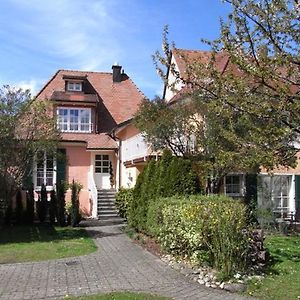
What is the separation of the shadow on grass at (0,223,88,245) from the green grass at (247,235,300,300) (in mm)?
7771

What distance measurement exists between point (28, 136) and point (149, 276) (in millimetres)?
9632

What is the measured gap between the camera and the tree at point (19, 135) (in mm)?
15789

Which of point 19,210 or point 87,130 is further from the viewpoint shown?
point 87,130

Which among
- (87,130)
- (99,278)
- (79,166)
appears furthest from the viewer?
(87,130)

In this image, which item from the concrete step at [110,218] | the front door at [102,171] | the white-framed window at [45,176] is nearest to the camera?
the concrete step at [110,218]

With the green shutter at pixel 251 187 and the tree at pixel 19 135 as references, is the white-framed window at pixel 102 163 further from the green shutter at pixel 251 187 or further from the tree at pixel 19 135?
the green shutter at pixel 251 187

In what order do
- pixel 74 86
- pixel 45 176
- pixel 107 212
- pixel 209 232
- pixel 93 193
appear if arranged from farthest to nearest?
pixel 74 86 → pixel 45 176 → pixel 93 193 → pixel 107 212 → pixel 209 232

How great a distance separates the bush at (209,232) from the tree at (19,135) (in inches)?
267

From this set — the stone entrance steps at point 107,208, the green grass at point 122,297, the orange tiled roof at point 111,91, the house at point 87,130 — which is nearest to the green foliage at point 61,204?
the stone entrance steps at point 107,208

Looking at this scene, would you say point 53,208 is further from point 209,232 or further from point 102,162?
point 209,232

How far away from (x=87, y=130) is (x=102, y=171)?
10.4ft

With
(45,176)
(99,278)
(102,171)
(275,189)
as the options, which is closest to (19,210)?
(45,176)

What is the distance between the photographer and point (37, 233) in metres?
17.8

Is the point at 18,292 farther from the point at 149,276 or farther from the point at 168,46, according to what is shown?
the point at 168,46
